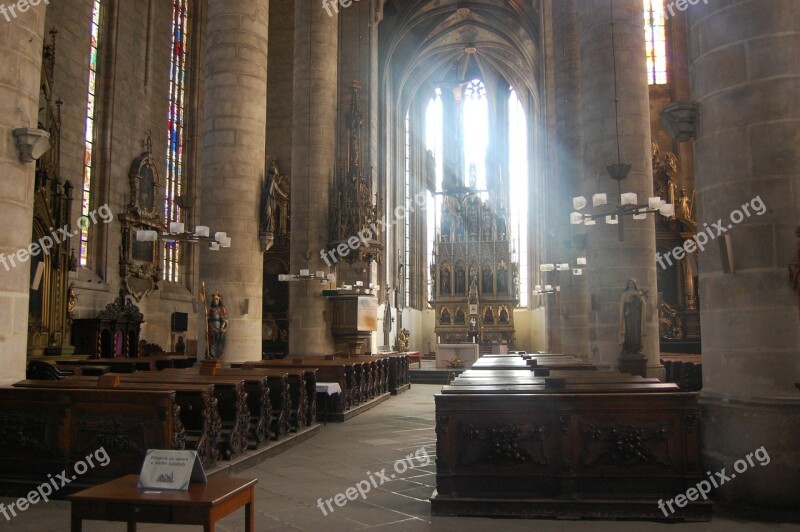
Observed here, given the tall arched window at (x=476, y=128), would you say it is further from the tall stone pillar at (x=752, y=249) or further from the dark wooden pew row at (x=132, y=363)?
the tall stone pillar at (x=752, y=249)

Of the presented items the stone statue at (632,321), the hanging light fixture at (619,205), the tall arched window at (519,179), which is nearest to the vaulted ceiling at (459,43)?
the tall arched window at (519,179)

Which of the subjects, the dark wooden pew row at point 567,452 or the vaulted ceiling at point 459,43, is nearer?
the dark wooden pew row at point 567,452

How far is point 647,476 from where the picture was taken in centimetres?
568

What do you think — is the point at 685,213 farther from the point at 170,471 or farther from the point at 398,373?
the point at 170,471

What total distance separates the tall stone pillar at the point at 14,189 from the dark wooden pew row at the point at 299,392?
10.6ft

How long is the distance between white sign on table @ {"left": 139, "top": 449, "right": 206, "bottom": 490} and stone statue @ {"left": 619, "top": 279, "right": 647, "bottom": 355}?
7882 mm

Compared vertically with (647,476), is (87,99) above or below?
above

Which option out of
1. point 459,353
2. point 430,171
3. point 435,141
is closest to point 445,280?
point 430,171

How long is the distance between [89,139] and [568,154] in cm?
1294

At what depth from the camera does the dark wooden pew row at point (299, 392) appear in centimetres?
1000

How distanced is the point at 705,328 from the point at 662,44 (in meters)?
20.5

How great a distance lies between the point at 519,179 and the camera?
4134 cm

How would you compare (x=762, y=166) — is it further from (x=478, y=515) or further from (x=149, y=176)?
(x=149, y=176)

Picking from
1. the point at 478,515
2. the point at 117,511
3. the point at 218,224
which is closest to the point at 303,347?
the point at 218,224
